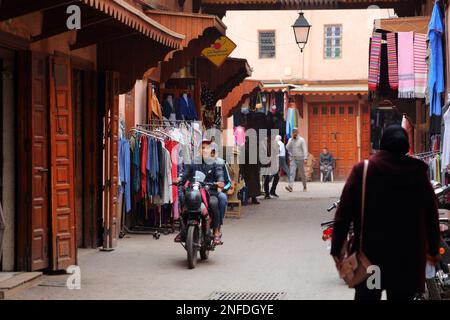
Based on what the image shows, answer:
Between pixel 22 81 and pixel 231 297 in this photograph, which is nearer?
pixel 231 297

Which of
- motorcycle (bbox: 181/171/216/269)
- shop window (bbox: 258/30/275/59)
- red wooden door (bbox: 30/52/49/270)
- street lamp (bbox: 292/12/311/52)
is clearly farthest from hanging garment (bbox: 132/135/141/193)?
shop window (bbox: 258/30/275/59)

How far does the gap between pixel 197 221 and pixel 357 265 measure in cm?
586

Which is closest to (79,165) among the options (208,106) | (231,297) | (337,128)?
(231,297)

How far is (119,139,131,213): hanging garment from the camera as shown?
13891mm

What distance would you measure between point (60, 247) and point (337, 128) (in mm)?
25015

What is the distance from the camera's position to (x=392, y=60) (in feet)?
46.5

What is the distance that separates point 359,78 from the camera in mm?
34344

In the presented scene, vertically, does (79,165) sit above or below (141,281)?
above

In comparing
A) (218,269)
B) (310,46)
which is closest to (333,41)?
(310,46)

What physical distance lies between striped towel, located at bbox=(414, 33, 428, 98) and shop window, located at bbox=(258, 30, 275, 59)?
21869mm

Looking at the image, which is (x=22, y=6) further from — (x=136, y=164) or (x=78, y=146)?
(x=136, y=164)

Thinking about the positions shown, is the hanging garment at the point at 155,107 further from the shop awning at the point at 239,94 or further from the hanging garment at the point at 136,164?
the shop awning at the point at 239,94

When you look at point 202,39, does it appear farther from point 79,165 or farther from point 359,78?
point 359,78

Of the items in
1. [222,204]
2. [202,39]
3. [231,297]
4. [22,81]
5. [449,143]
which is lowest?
[231,297]
